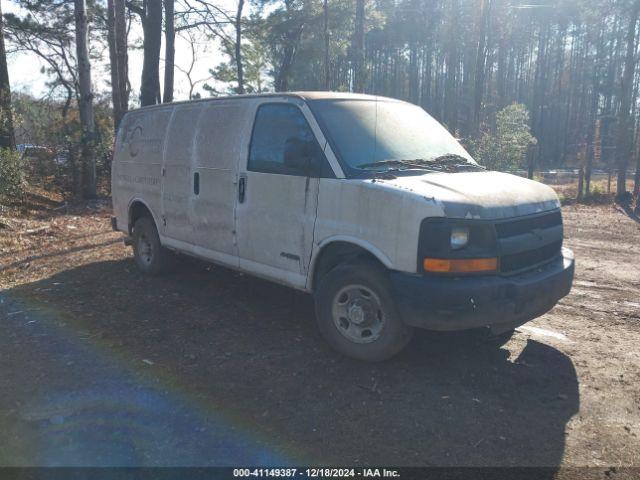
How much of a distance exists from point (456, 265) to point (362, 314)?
2.83 ft

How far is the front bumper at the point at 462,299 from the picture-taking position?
150 inches

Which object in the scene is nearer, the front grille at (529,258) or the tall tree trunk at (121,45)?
the front grille at (529,258)

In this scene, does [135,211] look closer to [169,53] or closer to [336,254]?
[336,254]

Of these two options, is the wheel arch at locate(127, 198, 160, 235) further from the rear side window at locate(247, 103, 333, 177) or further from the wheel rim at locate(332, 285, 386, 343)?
the wheel rim at locate(332, 285, 386, 343)

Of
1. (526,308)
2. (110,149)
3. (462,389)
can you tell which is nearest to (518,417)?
(462,389)

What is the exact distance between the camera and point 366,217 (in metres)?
4.22

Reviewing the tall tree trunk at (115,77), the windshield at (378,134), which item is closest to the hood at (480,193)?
the windshield at (378,134)

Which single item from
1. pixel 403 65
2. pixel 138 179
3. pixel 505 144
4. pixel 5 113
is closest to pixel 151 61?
pixel 5 113

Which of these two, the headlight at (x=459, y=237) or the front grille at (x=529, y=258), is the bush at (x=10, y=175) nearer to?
the headlight at (x=459, y=237)

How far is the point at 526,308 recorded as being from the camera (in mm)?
4066

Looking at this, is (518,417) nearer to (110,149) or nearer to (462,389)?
(462,389)

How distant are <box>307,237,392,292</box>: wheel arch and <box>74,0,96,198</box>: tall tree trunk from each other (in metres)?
11.2

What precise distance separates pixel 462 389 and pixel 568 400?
28.9 inches

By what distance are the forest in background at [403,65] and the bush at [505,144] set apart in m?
0.04
